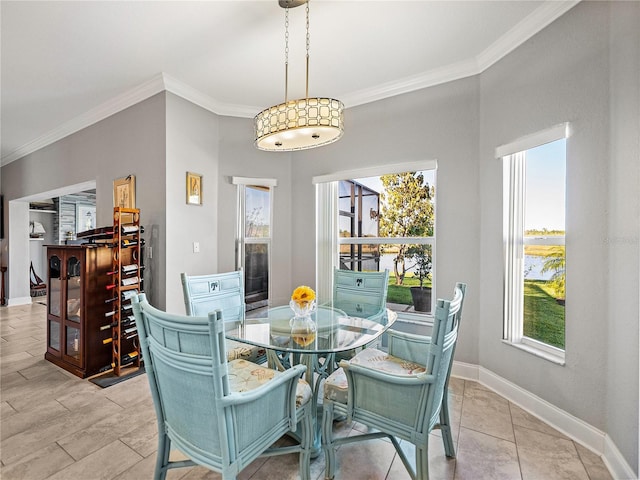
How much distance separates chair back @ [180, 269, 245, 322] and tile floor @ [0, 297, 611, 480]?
2.71 ft

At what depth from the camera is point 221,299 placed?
2.52 m

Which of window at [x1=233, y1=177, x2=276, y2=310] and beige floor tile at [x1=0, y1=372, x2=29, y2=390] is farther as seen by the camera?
window at [x1=233, y1=177, x2=276, y2=310]

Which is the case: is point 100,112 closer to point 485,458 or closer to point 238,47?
point 238,47

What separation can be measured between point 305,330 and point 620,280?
1.81 meters

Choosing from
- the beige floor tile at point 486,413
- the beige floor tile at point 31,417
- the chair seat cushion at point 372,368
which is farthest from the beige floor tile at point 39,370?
the beige floor tile at point 486,413

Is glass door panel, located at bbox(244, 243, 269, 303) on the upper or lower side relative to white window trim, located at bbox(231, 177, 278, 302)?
lower

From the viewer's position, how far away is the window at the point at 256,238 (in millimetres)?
3737

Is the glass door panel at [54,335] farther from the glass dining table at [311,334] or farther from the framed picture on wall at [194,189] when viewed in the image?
the glass dining table at [311,334]

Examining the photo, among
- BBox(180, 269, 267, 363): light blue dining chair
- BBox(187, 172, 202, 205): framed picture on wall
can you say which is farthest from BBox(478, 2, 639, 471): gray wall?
BBox(187, 172, 202, 205): framed picture on wall

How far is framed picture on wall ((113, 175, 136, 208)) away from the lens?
10.8ft

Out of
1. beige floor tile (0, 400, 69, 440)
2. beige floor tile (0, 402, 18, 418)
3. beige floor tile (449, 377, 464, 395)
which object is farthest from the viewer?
beige floor tile (449, 377, 464, 395)

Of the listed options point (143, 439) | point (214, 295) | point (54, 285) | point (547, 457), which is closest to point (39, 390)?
point (54, 285)

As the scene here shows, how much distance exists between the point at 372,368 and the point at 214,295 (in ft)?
4.66

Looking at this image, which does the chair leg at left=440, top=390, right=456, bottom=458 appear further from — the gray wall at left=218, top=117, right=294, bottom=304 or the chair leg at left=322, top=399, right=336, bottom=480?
the gray wall at left=218, top=117, right=294, bottom=304
